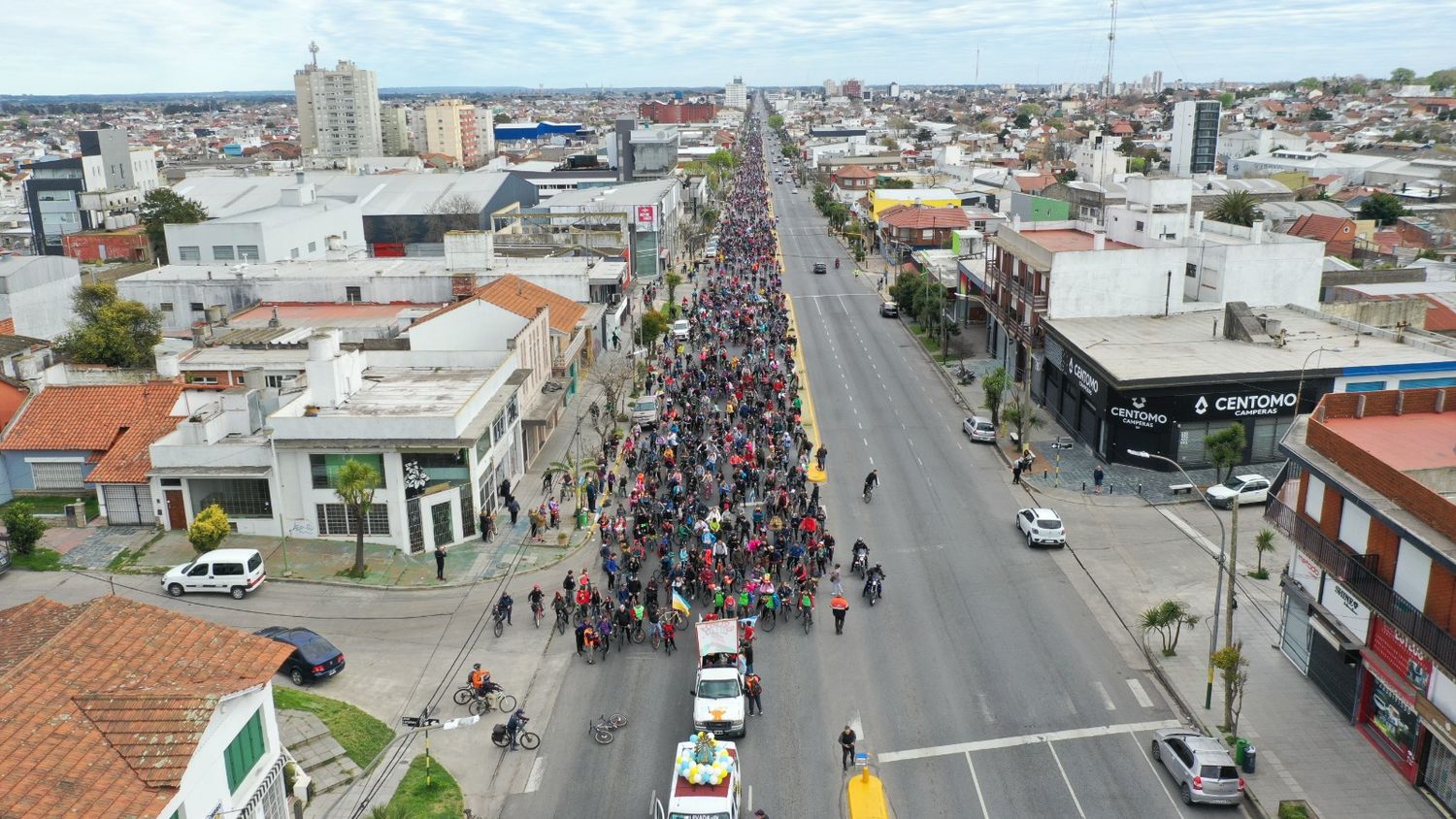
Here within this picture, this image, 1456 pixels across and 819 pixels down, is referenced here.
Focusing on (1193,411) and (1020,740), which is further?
(1193,411)

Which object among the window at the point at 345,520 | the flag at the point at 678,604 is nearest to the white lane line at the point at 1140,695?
the flag at the point at 678,604

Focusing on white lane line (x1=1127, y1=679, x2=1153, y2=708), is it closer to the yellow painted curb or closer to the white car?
the yellow painted curb

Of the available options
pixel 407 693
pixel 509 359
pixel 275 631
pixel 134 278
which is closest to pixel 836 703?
pixel 407 693

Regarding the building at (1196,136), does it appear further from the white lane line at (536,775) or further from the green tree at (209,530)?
the white lane line at (536,775)

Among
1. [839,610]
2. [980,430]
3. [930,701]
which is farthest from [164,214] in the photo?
[930,701]

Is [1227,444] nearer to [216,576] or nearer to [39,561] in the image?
[216,576]

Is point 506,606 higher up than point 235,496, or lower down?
lower down

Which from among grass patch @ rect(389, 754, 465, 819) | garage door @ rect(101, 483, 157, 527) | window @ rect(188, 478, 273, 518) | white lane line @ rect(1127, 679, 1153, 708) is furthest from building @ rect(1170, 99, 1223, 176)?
grass patch @ rect(389, 754, 465, 819)
